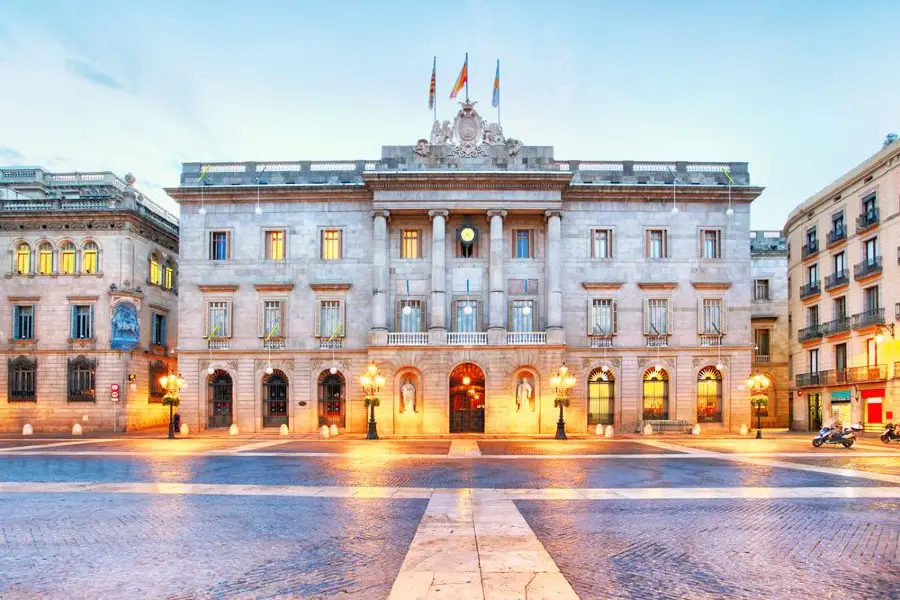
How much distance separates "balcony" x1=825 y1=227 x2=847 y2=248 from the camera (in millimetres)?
47719

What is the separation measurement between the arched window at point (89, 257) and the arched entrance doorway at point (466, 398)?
2553 centimetres

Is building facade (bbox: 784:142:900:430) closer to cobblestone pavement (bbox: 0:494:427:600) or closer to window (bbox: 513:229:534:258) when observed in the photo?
window (bbox: 513:229:534:258)

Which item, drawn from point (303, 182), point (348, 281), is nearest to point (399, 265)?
point (348, 281)

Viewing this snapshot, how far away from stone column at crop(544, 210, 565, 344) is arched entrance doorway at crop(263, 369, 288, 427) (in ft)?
58.9

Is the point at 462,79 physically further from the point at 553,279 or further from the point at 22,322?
the point at 22,322

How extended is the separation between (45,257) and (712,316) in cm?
4546

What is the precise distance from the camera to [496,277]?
148 feet

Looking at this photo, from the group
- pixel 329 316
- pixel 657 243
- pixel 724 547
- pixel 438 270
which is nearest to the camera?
pixel 724 547

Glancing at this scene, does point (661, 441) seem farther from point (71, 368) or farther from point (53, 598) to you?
point (71, 368)

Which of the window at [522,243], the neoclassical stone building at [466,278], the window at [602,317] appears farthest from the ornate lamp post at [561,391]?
the window at [522,243]

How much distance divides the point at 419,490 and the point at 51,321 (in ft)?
129

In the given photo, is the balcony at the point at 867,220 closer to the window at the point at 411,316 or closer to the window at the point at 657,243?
the window at the point at 657,243

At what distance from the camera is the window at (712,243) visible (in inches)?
1854

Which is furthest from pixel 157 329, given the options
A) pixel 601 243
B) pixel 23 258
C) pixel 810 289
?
pixel 810 289
